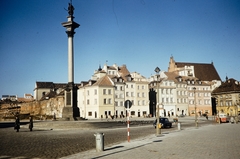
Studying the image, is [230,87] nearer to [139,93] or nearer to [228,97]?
[228,97]

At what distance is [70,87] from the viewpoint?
37.2 meters

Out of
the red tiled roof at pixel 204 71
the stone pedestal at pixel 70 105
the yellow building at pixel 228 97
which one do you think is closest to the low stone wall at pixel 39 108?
the stone pedestal at pixel 70 105

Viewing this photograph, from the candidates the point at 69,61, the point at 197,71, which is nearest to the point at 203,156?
the point at 69,61

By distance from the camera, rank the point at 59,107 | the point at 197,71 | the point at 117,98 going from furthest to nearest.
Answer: the point at 197,71 < the point at 117,98 < the point at 59,107

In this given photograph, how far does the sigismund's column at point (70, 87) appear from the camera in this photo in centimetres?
3669

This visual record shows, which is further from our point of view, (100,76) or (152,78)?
(152,78)

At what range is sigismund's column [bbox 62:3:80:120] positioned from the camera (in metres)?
36.7

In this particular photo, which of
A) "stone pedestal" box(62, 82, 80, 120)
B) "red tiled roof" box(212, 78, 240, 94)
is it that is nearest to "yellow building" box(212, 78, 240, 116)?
"red tiled roof" box(212, 78, 240, 94)

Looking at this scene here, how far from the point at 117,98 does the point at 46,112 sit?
2229cm

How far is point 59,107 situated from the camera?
2906 inches

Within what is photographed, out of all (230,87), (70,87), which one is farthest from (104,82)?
(230,87)

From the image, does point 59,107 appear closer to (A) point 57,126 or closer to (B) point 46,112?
(B) point 46,112

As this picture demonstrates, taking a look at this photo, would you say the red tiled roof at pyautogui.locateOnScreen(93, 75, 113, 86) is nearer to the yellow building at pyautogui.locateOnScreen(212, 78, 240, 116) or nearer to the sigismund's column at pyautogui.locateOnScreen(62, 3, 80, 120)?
the sigismund's column at pyautogui.locateOnScreen(62, 3, 80, 120)

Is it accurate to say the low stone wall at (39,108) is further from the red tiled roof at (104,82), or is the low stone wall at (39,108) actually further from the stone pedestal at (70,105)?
the stone pedestal at (70,105)
